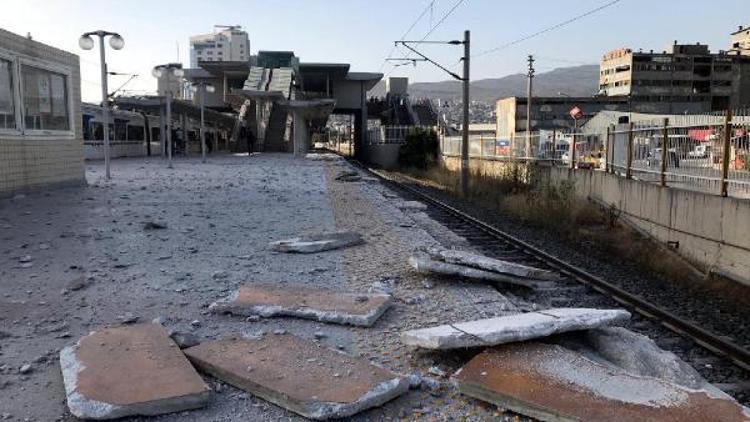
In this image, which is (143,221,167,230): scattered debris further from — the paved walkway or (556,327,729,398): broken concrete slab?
(556,327,729,398): broken concrete slab

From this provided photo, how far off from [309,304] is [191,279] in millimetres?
1891

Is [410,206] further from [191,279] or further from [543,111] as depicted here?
[543,111]

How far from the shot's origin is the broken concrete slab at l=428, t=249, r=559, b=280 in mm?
7902

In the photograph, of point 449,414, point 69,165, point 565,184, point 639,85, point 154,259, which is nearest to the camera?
point 449,414

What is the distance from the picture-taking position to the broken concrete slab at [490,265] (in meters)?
7.90

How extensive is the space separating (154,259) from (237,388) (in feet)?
15.2

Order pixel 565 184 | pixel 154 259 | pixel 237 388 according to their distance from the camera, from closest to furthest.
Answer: pixel 237 388
pixel 154 259
pixel 565 184

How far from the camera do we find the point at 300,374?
4484mm

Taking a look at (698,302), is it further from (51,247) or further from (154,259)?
(51,247)

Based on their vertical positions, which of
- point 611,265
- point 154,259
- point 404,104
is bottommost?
point 611,265

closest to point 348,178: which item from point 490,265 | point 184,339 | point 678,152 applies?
point 678,152

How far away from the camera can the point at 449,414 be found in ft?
13.5

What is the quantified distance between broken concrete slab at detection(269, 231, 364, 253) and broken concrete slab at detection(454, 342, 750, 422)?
5.23m

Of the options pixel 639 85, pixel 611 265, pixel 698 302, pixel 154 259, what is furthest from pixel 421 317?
pixel 639 85
